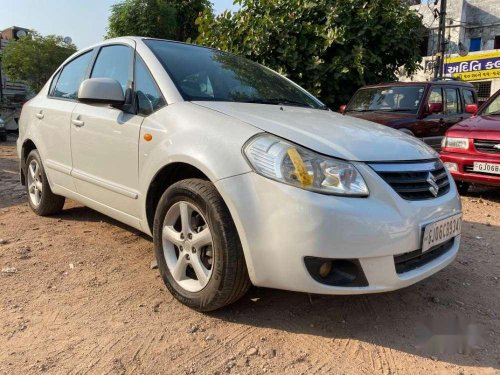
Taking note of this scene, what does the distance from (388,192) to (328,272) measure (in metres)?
0.49

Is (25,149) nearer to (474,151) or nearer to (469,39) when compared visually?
(474,151)

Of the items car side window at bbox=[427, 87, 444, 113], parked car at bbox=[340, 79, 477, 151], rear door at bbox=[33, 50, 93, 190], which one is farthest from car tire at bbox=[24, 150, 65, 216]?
car side window at bbox=[427, 87, 444, 113]

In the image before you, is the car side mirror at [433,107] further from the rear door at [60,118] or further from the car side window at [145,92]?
the car side window at [145,92]

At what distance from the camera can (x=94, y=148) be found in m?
3.36

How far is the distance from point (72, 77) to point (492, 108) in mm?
5680

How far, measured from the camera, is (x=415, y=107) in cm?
739

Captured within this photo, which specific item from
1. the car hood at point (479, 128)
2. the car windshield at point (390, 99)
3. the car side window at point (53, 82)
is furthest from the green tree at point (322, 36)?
the car side window at point (53, 82)

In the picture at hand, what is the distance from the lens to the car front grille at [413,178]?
7.70 ft

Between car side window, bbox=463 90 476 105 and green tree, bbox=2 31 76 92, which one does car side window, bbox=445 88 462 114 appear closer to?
car side window, bbox=463 90 476 105

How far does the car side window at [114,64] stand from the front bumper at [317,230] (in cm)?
145

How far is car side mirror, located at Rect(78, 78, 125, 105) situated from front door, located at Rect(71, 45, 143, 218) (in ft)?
0.38

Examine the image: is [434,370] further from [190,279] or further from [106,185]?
[106,185]

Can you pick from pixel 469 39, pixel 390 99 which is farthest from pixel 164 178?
pixel 469 39

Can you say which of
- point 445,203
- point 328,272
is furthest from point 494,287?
point 328,272
